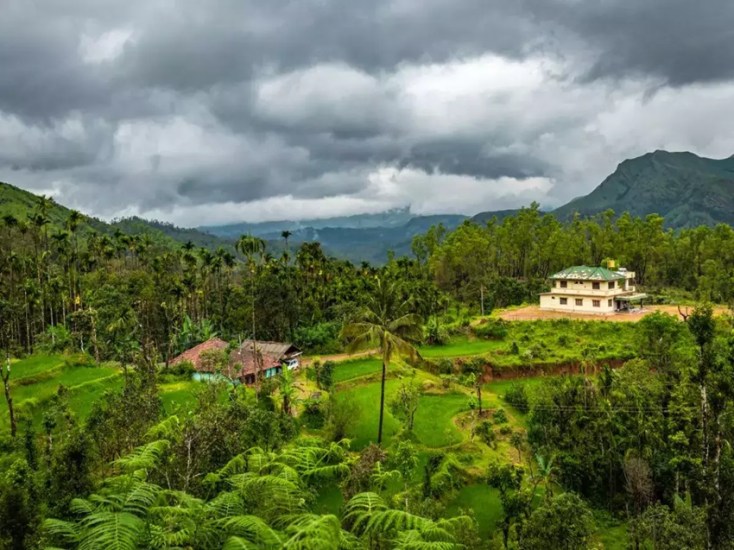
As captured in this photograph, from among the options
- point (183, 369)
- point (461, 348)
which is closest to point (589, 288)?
point (461, 348)

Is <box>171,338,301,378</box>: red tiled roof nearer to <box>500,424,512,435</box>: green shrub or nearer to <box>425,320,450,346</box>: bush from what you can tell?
<box>425,320,450,346</box>: bush

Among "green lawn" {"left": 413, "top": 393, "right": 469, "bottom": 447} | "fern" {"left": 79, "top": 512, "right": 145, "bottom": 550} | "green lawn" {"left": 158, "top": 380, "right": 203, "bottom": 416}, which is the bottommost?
"green lawn" {"left": 413, "top": 393, "right": 469, "bottom": 447}

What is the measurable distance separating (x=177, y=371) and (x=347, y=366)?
15.2 m

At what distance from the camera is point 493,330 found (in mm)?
58531

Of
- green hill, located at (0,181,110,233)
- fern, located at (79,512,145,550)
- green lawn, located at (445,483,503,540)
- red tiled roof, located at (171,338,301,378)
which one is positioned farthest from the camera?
green hill, located at (0,181,110,233)

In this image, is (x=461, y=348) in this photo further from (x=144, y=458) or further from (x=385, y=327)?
(x=144, y=458)

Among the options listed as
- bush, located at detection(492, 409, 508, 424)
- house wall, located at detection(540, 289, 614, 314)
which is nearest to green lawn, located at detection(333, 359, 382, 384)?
bush, located at detection(492, 409, 508, 424)

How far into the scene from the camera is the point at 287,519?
7.57 meters

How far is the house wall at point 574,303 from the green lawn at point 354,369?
2808 cm

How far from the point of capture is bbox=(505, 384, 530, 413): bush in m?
39.9

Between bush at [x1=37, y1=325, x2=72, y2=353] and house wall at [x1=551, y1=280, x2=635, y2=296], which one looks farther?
house wall at [x1=551, y1=280, x2=635, y2=296]

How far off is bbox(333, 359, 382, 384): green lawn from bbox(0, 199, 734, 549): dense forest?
9.04 feet

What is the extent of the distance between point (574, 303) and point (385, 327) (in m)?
44.9

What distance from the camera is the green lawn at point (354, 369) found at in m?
47.0
